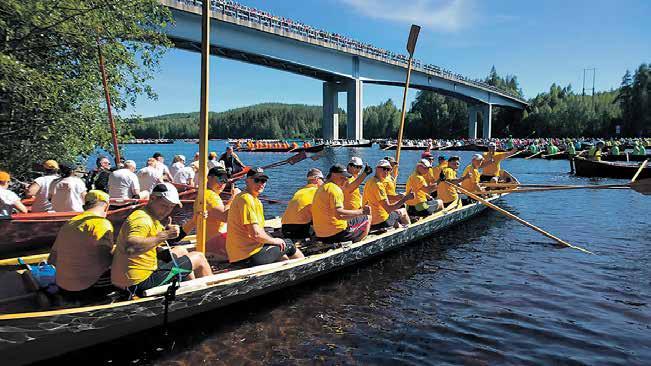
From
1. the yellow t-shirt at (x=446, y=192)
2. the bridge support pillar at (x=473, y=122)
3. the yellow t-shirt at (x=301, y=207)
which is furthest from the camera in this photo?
the bridge support pillar at (x=473, y=122)

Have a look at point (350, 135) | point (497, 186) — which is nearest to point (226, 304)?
point (497, 186)

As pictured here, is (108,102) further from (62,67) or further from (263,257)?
(263,257)

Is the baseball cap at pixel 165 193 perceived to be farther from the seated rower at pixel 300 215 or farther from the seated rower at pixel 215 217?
the seated rower at pixel 300 215

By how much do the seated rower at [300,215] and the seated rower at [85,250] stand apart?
3.95 m

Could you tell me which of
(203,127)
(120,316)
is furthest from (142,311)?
(203,127)

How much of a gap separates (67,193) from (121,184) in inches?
69.0

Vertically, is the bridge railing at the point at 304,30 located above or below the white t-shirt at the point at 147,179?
above

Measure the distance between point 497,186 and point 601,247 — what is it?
3.99 metres

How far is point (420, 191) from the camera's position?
39.1 ft

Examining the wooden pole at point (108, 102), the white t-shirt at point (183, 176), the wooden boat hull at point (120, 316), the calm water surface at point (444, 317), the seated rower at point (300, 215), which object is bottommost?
the calm water surface at point (444, 317)

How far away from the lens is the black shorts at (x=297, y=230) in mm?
8867

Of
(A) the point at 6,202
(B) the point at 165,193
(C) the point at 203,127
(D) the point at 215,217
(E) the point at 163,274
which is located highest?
(C) the point at 203,127

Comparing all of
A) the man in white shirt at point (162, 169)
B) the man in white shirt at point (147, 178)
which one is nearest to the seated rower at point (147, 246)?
the man in white shirt at point (147, 178)

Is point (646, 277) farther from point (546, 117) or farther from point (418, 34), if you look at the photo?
point (546, 117)
